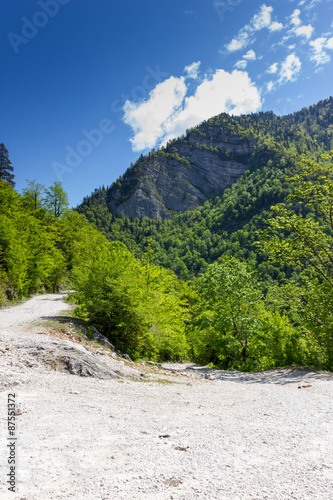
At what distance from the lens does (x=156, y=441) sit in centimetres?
423

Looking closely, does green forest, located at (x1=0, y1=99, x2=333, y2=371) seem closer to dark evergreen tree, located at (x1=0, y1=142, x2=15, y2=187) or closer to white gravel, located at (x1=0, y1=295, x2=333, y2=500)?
white gravel, located at (x1=0, y1=295, x2=333, y2=500)

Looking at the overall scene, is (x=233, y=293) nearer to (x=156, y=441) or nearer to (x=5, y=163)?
(x=156, y=441)

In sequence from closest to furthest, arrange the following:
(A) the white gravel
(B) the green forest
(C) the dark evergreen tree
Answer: (A) the white gravel → (B) the green forest → (C) the dark evergreen tree

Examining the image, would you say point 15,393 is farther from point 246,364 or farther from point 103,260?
point 246,364

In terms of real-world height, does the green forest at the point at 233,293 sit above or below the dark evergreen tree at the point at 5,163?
below

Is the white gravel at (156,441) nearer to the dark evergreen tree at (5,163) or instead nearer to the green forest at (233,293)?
the green forest at (233,293)

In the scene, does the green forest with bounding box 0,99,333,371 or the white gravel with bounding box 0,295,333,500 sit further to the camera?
the green forest with bounding box 0,99,333,371

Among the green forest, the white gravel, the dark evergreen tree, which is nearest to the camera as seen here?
the white gravel

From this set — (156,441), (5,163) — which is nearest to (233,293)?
(156,441)

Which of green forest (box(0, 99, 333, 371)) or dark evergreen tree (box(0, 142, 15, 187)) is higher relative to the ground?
dark evergreen tree (box(0, 142, 15, 187))

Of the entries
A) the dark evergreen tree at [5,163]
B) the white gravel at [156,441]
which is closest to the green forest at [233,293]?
the white gravel at [156,441]

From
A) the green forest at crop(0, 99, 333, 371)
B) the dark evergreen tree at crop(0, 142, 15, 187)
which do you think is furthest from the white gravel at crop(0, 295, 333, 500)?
the dark evergreen tree at crop(0, 142, 15, 187)

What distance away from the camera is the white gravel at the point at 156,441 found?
306cm

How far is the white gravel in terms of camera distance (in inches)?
120
